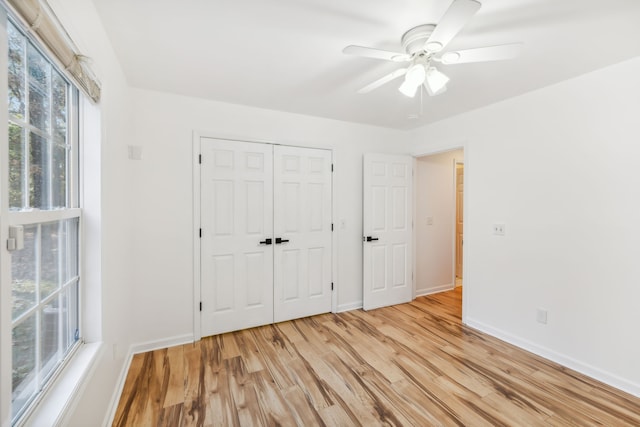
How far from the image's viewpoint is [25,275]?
101cm

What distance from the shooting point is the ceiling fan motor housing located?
1.54 m

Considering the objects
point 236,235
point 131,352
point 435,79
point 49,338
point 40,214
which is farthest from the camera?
point 236,235

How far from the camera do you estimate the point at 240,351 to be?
246 centimetres

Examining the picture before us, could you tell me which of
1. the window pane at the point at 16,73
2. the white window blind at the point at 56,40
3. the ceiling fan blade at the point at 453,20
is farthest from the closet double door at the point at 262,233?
the ceiling fan blade at the point at 453,20

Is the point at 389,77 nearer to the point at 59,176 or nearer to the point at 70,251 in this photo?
the point at 59,176

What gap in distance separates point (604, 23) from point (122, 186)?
318 cm

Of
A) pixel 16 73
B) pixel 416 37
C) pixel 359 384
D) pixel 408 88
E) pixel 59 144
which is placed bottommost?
pixel 359 384

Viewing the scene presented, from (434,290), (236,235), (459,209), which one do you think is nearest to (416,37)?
(236,235)

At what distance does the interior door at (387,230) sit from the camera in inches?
135

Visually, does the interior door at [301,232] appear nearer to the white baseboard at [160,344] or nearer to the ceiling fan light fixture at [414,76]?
the white baseboard at [160,344]

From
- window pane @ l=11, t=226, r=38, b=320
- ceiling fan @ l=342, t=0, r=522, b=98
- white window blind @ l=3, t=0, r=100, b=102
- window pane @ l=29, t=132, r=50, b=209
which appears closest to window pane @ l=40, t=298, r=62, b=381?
window pane @ l=11, t=226, r=38, b=320

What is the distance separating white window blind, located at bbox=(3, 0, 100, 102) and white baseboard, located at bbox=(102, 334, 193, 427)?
1785 millimetres

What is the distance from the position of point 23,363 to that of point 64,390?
0.77ft

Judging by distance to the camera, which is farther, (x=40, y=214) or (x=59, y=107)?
(x=59, y=107)
